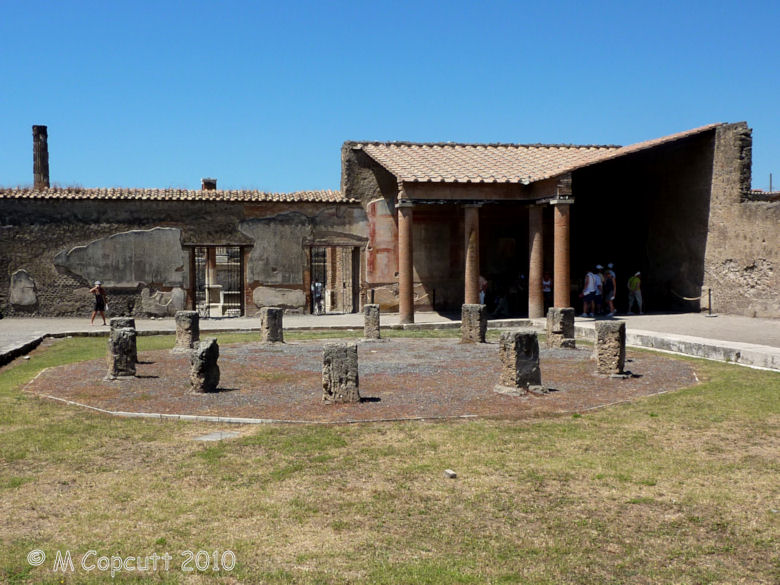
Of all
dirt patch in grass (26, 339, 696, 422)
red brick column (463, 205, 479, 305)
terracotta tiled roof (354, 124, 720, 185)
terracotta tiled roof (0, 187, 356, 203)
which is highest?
terracotta tiled roof (354, 124, 720, 185)

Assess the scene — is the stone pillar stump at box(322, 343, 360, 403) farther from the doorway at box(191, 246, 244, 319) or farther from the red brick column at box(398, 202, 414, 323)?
the doorway at box(191, 246, 244, 319)

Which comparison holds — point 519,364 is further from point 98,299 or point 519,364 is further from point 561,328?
point 98,299

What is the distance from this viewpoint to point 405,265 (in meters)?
17.1

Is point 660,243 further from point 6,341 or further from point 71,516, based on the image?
point 71,516

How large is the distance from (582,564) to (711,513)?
1150 mm

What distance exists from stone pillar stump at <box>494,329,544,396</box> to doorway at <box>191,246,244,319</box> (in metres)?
13.1

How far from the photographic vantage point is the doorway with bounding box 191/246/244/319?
67.6 ft

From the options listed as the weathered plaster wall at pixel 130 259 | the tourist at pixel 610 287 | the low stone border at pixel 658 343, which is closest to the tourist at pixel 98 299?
the weathered plaster wall at pixel 130 259

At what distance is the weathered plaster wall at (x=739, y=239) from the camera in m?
15.6

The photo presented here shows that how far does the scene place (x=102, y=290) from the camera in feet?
62.0

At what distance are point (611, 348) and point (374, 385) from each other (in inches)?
117

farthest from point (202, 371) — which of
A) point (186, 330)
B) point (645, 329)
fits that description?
point (645, 329)

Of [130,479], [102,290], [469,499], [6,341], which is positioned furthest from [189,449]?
[102,290]

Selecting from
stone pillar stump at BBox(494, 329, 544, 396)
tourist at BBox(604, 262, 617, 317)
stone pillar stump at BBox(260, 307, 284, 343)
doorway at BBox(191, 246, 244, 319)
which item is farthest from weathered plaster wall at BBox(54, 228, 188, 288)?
stone pillar stump at BBox(494, 329, 544, 396)
